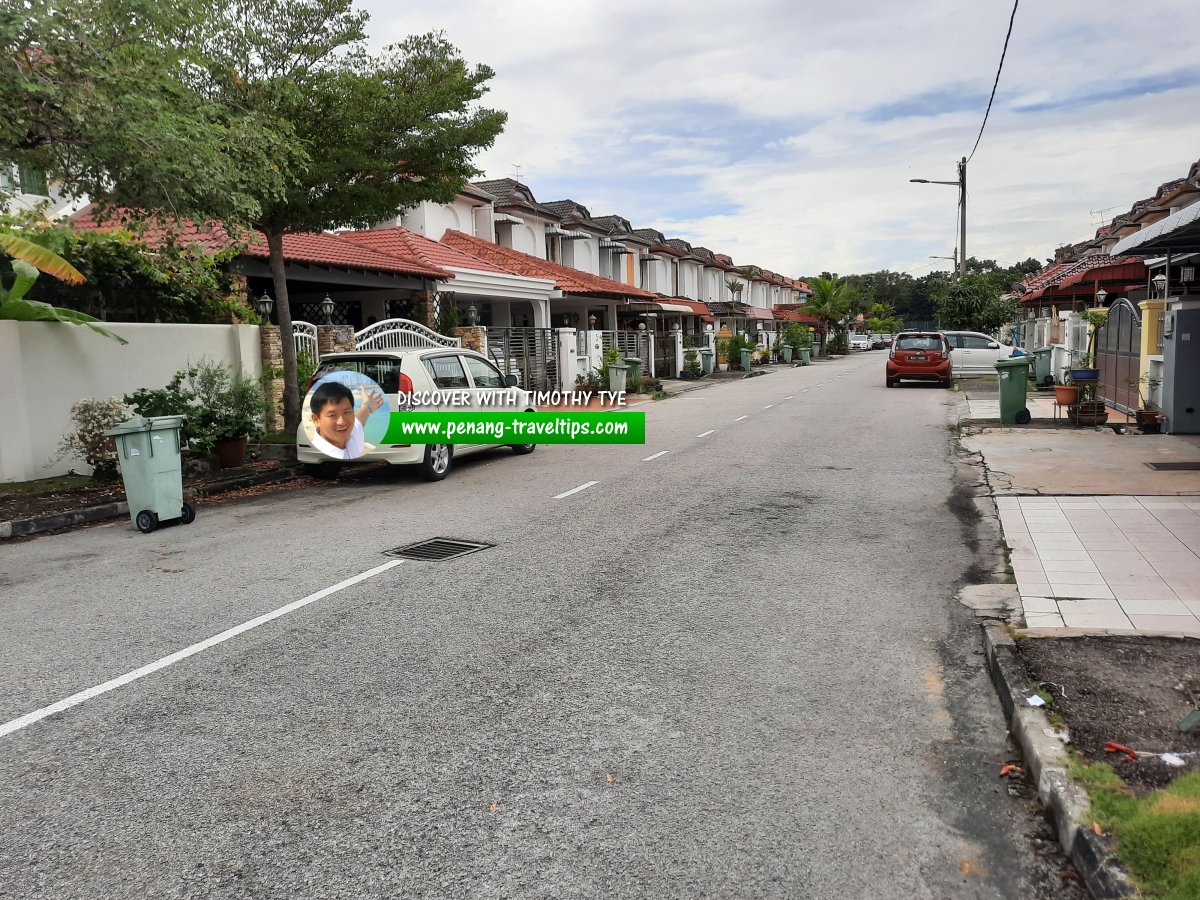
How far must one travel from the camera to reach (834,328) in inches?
2950

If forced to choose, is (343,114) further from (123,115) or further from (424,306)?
(424,306)

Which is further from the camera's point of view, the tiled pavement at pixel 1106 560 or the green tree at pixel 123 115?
the green tree at pixel 123 115

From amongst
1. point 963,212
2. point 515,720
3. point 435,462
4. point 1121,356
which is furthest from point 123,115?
point 963,212

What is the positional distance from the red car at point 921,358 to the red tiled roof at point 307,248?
1425 cm

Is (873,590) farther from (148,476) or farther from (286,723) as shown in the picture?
(148,476)

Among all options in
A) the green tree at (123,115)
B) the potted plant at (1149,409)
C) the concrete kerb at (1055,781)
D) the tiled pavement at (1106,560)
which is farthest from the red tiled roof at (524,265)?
the concrete kerb at (1055,781)

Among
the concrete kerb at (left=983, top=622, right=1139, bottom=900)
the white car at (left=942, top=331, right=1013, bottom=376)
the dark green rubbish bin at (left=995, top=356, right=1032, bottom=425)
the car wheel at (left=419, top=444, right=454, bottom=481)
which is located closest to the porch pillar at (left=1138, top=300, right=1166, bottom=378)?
the dark green rubbish bin at (left=995, top=356, right=1032, bottom=425)

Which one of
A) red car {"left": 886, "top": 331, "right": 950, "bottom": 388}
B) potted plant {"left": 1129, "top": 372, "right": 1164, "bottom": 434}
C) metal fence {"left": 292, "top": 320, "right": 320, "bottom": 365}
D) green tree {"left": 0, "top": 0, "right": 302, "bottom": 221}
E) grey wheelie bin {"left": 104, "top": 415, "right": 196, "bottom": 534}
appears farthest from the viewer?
red car {"left": 886, "top": 331, "right": 950, "bottom": 388}

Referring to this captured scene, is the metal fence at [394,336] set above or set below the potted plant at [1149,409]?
above

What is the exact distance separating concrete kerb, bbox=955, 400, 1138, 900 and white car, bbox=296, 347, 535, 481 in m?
7.03

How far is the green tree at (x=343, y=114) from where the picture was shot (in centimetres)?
1270

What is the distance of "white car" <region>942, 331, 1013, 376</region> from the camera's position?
103ft

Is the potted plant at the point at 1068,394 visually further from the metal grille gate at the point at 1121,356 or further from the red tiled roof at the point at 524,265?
the red tiled roof at the point at 524,265

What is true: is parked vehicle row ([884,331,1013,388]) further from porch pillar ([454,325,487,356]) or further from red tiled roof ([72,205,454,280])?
red tiled roof ([72,205,454,280])
